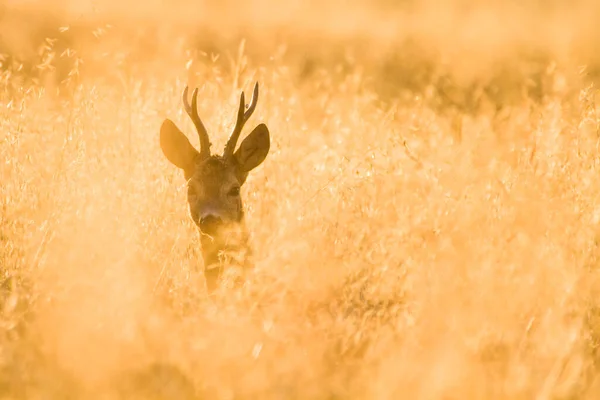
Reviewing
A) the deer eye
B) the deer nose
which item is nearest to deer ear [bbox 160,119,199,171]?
the deer eye

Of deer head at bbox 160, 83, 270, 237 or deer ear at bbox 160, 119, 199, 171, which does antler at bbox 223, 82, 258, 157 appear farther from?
deer ear at bbox 160, 119, 199, 171

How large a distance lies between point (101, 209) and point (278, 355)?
280 cm

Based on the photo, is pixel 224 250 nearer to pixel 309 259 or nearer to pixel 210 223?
pixel 210 223

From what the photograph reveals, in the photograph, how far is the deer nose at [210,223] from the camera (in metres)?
7.50

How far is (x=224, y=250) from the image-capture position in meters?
7.56

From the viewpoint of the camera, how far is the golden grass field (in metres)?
5.46

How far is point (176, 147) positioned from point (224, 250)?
123 cm

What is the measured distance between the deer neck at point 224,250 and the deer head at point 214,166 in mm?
86

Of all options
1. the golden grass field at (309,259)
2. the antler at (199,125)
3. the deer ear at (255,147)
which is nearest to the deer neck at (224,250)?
the golden grass field at (309,259)

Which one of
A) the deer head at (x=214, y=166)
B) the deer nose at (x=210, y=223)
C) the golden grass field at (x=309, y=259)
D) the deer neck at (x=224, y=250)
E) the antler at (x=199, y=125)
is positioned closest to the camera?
the golden grass field at (x=309, y=259)

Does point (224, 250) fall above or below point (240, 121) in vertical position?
below

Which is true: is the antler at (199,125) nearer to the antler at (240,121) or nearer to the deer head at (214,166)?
the deer head at (214,166)

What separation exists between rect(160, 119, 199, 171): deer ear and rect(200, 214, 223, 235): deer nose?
96cm

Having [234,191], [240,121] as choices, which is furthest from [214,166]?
[240,121]
